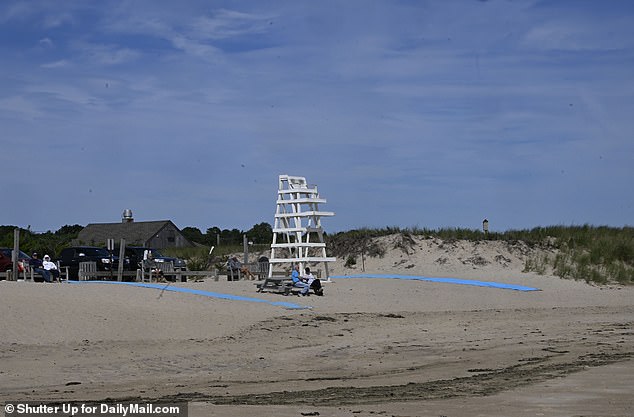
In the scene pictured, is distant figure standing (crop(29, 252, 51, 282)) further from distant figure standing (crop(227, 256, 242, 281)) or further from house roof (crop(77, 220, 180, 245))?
house roof (crop(77, 220, 180, 245))

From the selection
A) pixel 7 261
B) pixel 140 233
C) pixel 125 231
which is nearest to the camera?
pixel 7 261

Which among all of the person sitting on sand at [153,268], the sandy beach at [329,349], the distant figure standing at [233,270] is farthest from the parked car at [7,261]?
the sandy beach at [329,349]

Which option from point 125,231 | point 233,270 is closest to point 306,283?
point 233,270

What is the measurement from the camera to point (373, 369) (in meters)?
14.2

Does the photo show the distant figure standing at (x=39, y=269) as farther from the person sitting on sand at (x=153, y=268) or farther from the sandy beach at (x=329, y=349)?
the sandy beach at (x=329, y=349)

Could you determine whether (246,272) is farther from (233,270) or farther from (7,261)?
(7,261)

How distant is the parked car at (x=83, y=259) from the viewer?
34.3 m

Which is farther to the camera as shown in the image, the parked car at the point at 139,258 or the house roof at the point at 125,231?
the house roof at the point at 125,231

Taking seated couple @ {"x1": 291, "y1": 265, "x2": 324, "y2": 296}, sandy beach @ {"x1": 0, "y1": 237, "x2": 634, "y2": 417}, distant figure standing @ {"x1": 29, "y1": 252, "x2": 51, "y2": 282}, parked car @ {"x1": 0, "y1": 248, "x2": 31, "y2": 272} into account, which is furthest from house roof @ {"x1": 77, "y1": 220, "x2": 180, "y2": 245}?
seated couple @ {"x1": 291, "y1": 265, "x2": 324, "y2": 296}

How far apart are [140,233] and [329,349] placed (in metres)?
55.5

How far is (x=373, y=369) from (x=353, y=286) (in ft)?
47.8

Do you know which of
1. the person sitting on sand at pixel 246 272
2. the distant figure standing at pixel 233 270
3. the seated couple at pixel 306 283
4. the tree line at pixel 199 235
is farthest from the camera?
the tree line at pixel 199 235

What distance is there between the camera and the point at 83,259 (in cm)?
3447

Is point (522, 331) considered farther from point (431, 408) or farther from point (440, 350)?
point (431, 408)
